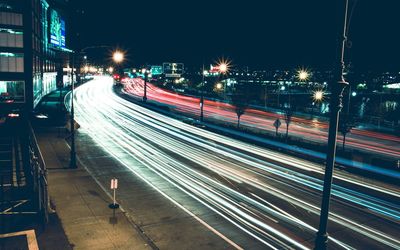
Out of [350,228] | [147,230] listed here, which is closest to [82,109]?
[147,230]

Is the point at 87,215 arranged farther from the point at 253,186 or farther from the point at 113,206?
the point at 253,186

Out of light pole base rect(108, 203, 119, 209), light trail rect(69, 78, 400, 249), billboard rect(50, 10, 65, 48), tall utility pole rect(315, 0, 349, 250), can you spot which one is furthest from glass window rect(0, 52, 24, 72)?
→ tall utility pole rect(315, 0, 349, 250)

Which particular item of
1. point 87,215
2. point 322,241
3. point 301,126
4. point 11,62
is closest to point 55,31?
point 11,62

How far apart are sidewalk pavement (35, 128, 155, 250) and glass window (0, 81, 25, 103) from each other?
101 ft

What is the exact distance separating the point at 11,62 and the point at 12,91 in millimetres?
4156

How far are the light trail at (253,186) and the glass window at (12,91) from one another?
69.3 feet

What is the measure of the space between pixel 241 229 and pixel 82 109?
4436 cm

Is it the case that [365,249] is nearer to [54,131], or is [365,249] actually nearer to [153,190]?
[153,190]

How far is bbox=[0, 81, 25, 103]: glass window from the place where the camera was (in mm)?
47594

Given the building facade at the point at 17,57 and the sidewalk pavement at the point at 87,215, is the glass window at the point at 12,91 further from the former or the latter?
the sidewalk pavement at the point at 87,215

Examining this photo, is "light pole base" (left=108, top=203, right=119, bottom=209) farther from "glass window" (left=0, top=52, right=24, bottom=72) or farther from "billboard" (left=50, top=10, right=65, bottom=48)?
"billboard" (left=50, top=10, right=65, bottom=48)

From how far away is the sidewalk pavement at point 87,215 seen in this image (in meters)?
12.6

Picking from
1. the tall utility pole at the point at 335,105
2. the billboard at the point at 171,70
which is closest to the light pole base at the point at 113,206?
the tall utility pole at the point at 335,105

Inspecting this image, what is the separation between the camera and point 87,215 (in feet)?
48.6
